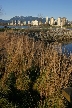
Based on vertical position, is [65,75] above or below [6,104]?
above

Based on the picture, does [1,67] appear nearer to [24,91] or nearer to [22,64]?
[22,64]

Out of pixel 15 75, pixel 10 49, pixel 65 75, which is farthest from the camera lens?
pixel 10 49

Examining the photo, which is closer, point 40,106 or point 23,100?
point 40,106

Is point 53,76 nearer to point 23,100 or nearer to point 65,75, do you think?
point 65,75

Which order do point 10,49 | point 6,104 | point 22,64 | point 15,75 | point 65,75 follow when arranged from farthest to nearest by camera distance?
point 10,49 < point 22,64 < point 15,75 < point 65,75 < point 6,104

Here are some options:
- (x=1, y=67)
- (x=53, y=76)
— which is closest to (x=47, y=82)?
(x=53, y=76)

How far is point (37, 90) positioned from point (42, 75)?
49 cm

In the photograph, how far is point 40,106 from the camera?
22.1 feet

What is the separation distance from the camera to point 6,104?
21.7 feet

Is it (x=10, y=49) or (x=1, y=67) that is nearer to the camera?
(x=1, y=67)

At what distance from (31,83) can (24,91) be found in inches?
18.1

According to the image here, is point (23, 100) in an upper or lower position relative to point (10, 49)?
lower

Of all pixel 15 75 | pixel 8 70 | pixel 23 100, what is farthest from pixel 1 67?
pixel 23 100

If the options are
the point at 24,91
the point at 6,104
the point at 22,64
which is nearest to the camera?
the point at 6,104
